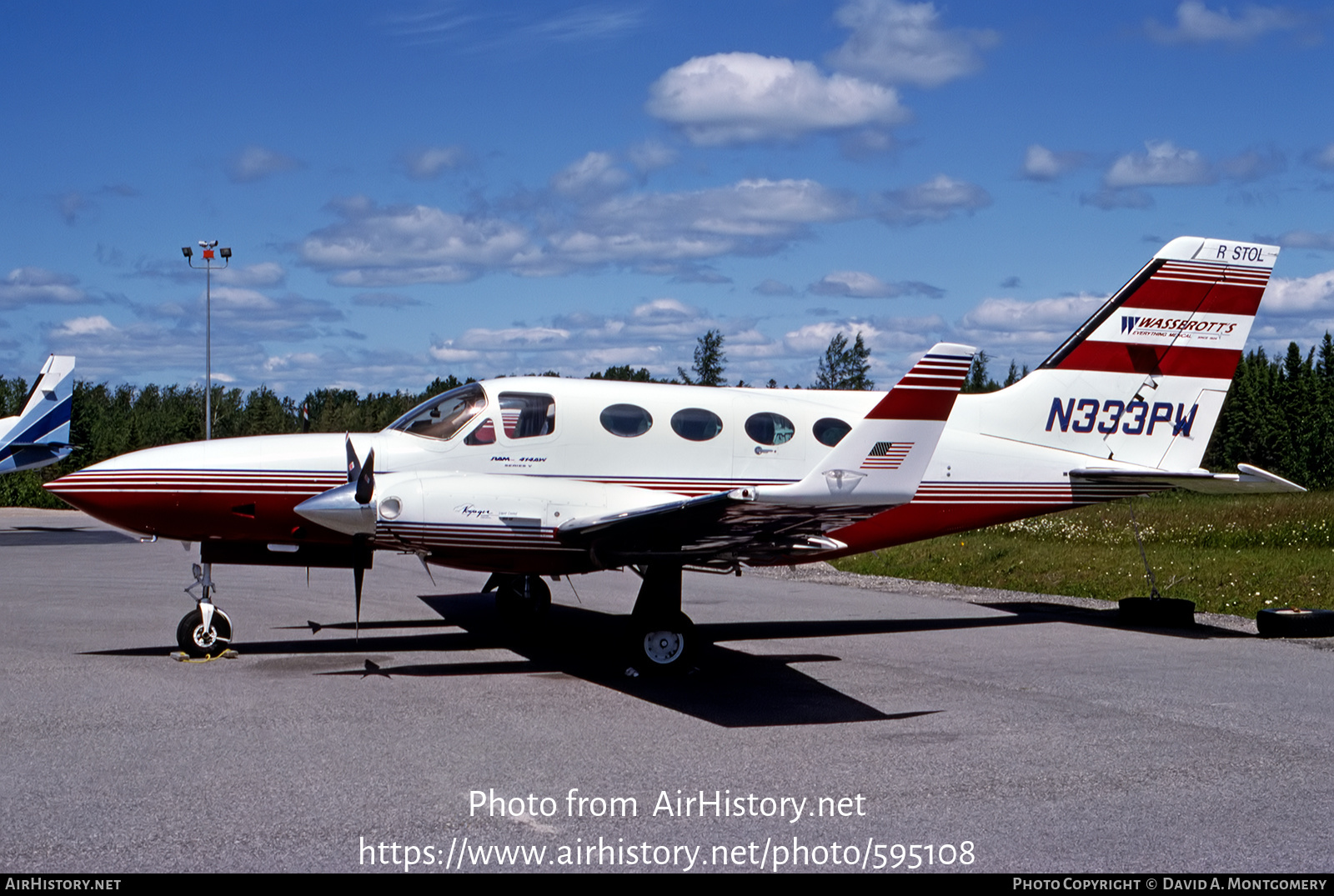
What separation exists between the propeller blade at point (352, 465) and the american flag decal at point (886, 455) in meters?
5.03

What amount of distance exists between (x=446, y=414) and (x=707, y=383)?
4057 cm

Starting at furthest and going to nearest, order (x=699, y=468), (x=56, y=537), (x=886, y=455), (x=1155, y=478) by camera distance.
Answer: (x=56, y=537) → (x=1155, y=478) → (x=699, y=468) → (x=886, y=455)

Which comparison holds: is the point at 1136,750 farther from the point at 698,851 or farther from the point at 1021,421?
the point at 1021,421

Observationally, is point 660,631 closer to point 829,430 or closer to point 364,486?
point 364,486

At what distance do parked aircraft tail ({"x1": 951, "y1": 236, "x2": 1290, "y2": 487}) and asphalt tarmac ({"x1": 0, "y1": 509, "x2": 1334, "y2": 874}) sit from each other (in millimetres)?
2394

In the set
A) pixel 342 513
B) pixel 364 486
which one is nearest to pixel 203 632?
pixel 342 513

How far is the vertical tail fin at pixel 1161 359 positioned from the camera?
46.0ft

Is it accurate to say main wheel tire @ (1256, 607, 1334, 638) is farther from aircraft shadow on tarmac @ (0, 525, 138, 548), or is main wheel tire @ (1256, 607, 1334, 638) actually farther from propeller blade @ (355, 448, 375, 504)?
aircraft shadow on tarmac @ (0, 525, 138, 548)

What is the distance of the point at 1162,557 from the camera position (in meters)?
19.9

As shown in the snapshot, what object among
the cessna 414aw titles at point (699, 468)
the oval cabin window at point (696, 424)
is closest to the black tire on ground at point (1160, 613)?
the cessna 414aw titles at point (699, 468)

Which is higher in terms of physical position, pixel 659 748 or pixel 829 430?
pixel 829 430

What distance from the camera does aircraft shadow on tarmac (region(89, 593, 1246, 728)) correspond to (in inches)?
360

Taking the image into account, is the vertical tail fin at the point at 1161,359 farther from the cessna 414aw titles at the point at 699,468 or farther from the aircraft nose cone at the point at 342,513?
the aircraft nose cone at the point at 342,513

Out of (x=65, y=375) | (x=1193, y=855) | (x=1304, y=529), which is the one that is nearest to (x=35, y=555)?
(x=65, y=375)
